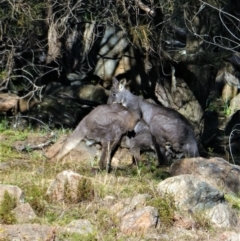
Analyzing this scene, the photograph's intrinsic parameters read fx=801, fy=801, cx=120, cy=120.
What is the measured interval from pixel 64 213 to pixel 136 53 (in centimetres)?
668

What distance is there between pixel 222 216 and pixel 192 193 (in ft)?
1.27

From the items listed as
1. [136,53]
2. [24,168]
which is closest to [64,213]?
[24,168]

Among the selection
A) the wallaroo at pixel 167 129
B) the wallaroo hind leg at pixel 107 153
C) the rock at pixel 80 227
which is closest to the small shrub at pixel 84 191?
the rock at pixel 80 227

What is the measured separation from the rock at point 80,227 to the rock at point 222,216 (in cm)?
129

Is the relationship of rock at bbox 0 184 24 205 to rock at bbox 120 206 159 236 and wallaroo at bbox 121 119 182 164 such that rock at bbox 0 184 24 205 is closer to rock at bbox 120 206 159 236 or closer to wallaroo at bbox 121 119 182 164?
rock at bbox 120 206 159 236

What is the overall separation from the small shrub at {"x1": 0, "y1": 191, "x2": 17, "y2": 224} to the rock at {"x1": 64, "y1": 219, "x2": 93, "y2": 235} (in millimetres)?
539

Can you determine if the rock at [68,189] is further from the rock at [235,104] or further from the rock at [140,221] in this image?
the rock at [235,104]

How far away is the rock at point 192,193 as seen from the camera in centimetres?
829

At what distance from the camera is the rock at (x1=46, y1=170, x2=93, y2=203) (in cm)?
836

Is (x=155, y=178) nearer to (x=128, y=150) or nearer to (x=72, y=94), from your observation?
(x=128, y=150)

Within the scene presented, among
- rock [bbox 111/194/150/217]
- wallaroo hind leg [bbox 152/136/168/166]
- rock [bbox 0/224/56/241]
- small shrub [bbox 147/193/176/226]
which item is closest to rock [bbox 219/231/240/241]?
small shrub [bbox 147/193/176/226]

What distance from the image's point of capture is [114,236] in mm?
7621

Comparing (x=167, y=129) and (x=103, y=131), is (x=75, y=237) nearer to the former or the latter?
(x=103, y=131)

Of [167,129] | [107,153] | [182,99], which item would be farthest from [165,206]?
[182,99]
